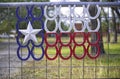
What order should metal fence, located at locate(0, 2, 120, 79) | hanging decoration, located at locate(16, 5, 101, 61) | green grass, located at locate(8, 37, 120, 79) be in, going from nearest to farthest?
hanging decoration, located at locate(16, 5, 101, 61) < metal fence, located at locate(0, 2, 120, 79) < green grass, located at locate(8, 37, 120, 79)

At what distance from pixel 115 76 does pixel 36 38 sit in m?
2.19

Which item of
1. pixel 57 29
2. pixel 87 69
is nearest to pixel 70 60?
pixel 87 69

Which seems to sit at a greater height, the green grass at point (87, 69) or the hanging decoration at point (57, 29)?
the hanging decoration at point (57, 29)

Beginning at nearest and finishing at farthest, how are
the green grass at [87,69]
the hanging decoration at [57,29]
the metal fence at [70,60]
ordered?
the hanging decoration at [57,29]
the metal fence at [70,60]
the green grass at [87,69]

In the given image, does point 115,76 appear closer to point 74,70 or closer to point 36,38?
point 74,70

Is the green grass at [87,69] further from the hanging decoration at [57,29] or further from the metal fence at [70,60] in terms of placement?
the hanging decoration at [57,29]

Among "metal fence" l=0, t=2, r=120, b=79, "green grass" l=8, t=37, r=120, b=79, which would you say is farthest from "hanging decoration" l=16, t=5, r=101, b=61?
"green grass" l=8, t=37, r=120, b=79

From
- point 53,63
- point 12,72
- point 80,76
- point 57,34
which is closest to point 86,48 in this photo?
point 57,34

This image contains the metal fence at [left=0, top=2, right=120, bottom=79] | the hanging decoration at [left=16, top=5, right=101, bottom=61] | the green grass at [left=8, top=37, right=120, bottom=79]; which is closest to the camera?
the hanging decoration at [left=16, top=5, right=101, bottom=61]

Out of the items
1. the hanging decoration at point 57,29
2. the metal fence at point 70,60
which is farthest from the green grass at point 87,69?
the hanging decoration at point 57,29

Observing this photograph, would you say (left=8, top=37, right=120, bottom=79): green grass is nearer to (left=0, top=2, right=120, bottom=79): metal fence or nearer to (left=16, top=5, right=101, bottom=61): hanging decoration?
(left=0, top=2, right=120, bottom=79): metal fence

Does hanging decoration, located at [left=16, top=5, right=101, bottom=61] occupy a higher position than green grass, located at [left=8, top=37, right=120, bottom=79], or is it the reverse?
hanging decoration, located at [left=16, top=5, right=101, bottom=61]

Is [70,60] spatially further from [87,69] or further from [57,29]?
[57,29]

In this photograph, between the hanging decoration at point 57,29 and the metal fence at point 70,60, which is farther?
the metal fence at point 70,60
